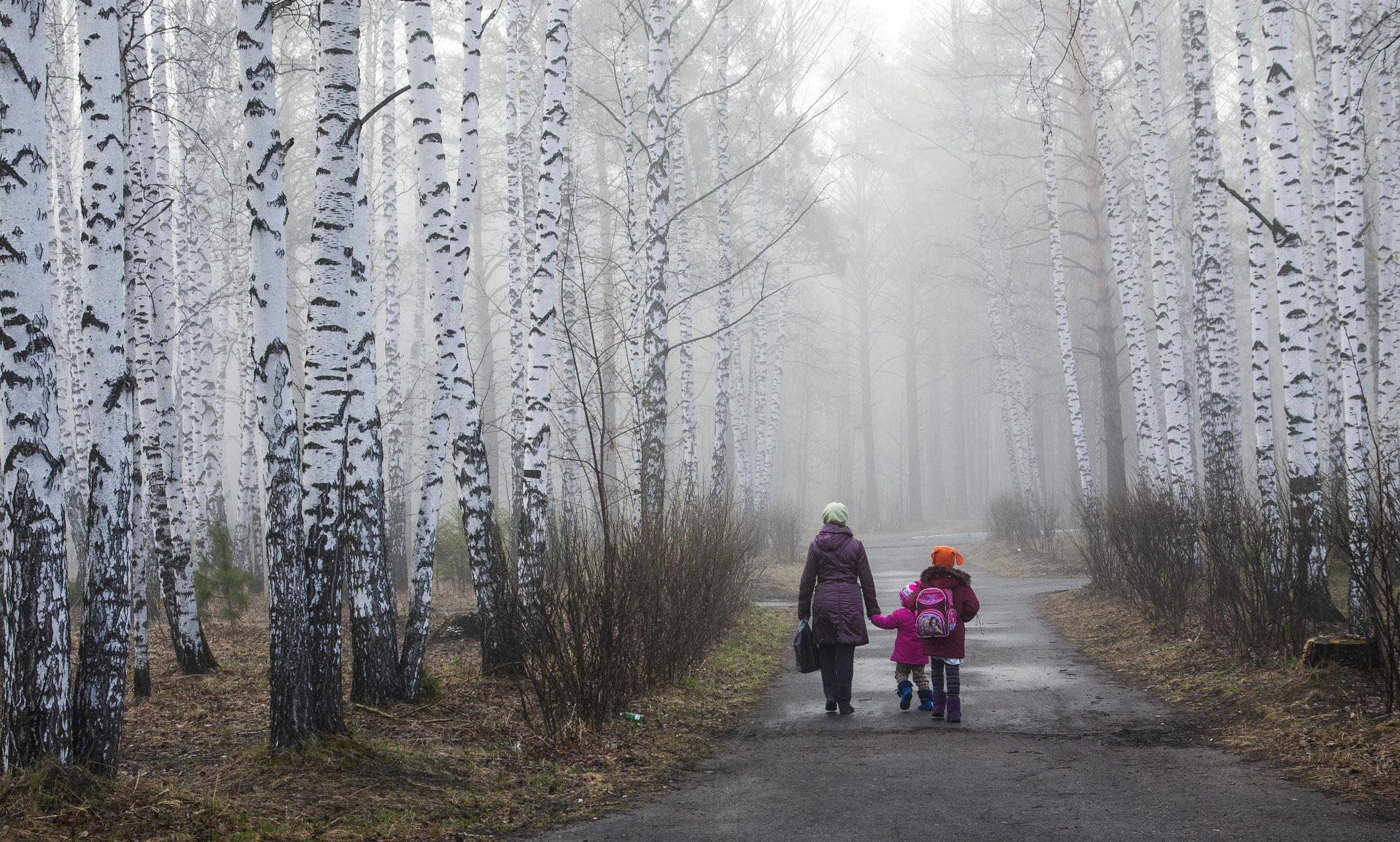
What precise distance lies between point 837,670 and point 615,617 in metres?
1.96

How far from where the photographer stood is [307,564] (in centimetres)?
519

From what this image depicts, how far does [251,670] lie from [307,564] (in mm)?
4120

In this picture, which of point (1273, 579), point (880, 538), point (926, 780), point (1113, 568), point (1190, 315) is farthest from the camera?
point (880, 538)

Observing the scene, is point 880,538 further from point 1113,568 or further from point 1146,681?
point 1146,681

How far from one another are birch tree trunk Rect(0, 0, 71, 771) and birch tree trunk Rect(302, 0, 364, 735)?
1.18 metres

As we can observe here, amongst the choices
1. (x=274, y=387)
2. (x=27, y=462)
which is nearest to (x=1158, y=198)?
(x=274, y=387)

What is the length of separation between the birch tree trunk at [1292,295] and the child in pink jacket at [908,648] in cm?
331

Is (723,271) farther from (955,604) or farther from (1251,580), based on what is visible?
(955,604)

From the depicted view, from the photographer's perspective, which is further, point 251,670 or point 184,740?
point 251,670

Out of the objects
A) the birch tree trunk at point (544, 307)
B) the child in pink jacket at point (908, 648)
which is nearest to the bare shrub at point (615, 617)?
the birch tree trunk at point (544, 307)

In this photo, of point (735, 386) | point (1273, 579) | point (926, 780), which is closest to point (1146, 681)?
point (1273, 579)

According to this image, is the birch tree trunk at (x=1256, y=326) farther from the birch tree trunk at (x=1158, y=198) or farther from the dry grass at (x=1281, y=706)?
the birch tree trunk at (x=1158, y=198)

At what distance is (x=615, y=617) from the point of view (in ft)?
20.9

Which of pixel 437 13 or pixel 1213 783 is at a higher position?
pixel 437 13
